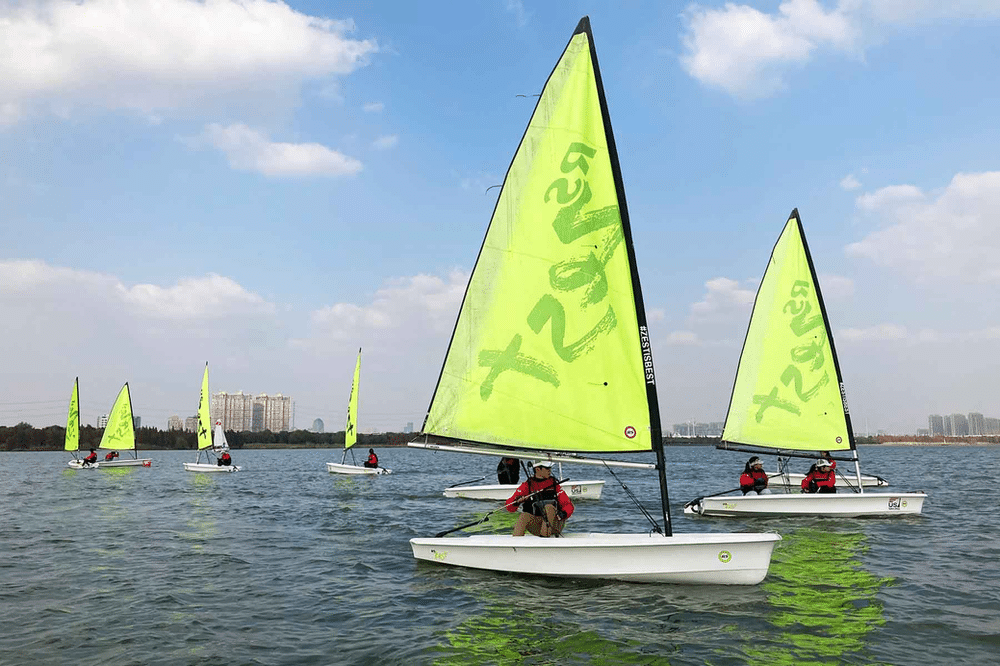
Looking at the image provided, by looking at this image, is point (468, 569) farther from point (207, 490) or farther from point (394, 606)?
point (207, 490)

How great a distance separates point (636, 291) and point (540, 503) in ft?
15.0

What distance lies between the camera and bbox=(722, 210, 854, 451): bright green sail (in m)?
24.0

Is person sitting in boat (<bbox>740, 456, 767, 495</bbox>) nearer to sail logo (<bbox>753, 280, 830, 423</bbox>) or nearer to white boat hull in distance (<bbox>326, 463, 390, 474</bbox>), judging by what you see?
sail logo (<bbox>753, 280, 830, 423</bbox>)

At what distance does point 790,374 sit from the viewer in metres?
24.2

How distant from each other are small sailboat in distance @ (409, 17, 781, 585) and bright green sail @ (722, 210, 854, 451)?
13.4 meters

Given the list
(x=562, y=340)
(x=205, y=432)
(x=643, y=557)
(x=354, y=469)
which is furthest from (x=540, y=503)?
(x=205, y=432)

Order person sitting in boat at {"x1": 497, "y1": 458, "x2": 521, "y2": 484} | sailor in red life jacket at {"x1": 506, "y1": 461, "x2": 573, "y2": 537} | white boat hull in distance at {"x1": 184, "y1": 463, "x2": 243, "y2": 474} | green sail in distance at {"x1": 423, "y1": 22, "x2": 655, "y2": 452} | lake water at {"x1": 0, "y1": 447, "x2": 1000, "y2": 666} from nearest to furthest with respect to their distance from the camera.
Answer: lake water at {"x1": 0, "y1": 447, "x2": 1000, "y2": 666}, green sail in distance at {"x1": 423, "y1": 22, "x2": 655, "y2": 452}, sailor in red life jacket at {"x1": 506, "y1": 461, "x2": 573, "y2": 537}, person sitting in boat at {"x1": 497, "y1": 458, "x2": 521, "y2": 484}, white boat hull in distance at {"x1": 184, "y1": 463, "x2": 243, "y2": 474}

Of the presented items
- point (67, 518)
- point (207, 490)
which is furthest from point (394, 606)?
point (207, 490)

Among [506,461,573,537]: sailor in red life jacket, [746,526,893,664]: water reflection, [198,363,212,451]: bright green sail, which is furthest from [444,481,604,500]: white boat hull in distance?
[198,363,212,451]: bright green sail

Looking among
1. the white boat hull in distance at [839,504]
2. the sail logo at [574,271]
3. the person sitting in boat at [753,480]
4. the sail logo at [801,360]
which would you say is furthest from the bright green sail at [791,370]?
the sail logo at [574,271]

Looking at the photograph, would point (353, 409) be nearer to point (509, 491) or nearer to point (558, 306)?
point (509, 491)

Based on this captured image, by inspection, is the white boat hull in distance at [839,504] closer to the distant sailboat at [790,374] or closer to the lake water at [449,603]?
the lake water at [449,603]

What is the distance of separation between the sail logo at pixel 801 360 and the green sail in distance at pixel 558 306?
14138 mm

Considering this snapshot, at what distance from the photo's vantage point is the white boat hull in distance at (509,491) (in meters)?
28.3
